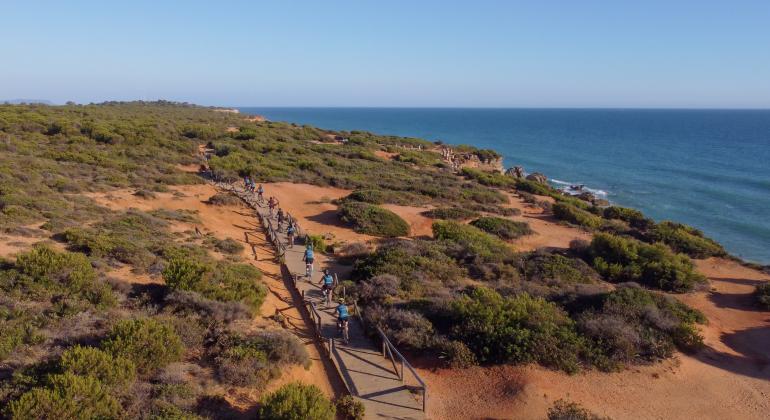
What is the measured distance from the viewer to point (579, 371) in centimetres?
1035

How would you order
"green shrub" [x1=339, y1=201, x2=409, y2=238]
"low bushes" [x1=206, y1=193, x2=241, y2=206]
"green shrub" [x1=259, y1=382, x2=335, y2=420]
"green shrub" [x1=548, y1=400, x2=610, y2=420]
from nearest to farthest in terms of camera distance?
"green shrub" [x1=259, y1=382, x2=335, y2=420] → "green shrub" [x1=548, y1=400, x2=610, y2=420] → "green shrub" [x1=339, y1=201, x2=409, y2=238] → "low bushes" [x1=206, y1=193, x2=241, y2=206]

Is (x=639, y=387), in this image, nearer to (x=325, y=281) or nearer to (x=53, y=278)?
(x=325, y=281)

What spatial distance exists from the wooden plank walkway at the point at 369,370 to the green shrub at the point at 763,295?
12.9 metres

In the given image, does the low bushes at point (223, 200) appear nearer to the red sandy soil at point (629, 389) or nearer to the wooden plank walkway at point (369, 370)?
the wooden plank walkway at point (369, 370)

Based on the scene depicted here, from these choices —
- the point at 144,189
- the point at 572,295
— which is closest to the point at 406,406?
the point at 572,295

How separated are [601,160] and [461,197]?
49.9 meters

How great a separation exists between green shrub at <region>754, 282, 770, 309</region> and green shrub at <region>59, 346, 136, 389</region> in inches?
716

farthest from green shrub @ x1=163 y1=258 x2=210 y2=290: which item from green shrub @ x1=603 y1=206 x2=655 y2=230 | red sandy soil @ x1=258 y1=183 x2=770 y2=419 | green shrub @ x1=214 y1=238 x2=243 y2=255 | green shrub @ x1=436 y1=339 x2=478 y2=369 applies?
green shrub @ x1=603 y1=206 x2=655 y2=230

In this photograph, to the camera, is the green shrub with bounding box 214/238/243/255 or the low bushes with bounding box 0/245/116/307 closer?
the low bushes with bounding box 0/245/116/307

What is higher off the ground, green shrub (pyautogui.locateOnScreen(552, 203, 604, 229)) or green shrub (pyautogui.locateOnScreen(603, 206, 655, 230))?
green shrub (pyautogui.locateOnScreen(552, 203, 604, 229))

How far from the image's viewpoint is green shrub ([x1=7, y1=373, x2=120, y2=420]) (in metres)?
6.88

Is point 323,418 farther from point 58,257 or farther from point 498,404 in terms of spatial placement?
point 58,257

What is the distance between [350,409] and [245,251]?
10.7 meters

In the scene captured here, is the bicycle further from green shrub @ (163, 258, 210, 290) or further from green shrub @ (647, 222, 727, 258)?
green shrub @ (647, 222, 727, 258)
